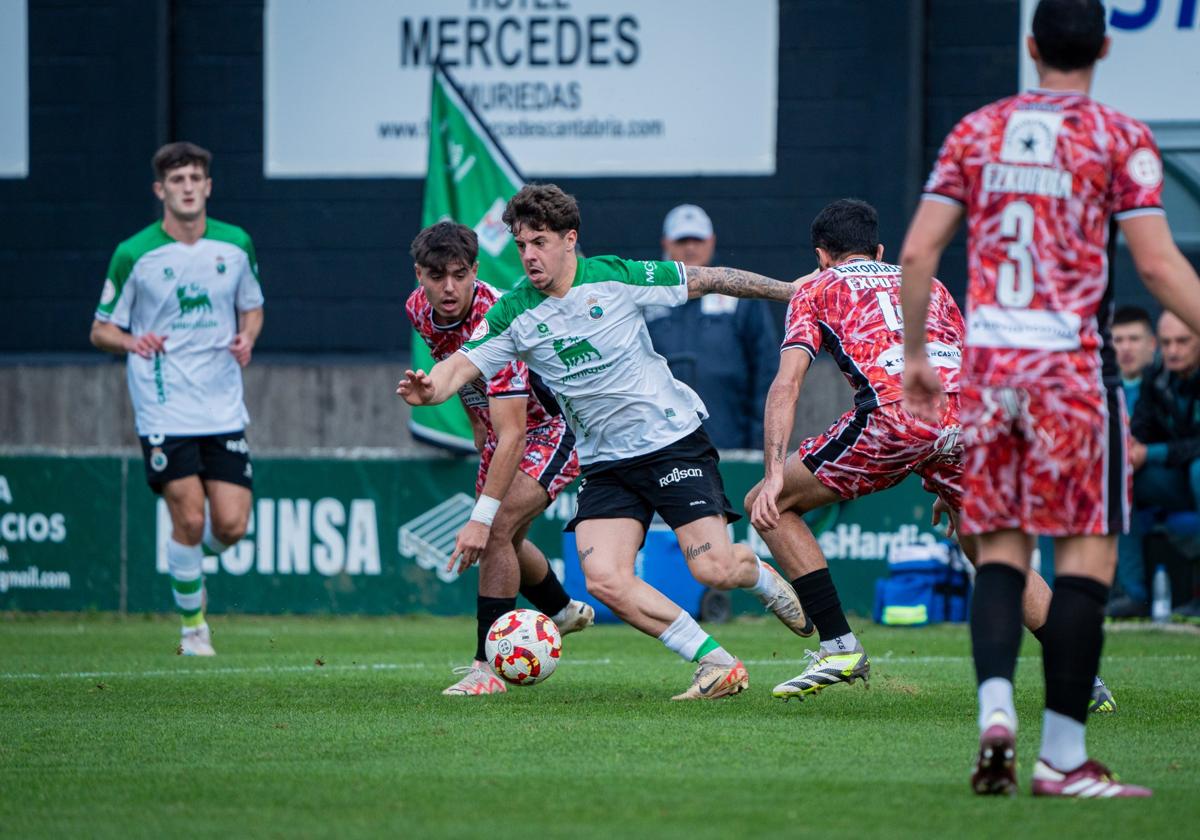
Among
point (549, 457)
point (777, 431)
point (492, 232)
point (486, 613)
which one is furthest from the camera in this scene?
point (492, 232)

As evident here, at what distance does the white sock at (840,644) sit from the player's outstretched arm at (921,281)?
2.39 meters

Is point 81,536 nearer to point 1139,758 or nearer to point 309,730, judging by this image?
point 309,730

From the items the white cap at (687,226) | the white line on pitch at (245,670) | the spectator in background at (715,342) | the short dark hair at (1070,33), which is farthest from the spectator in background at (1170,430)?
the short dark hair at (1070,33)

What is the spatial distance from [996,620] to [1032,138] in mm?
1238

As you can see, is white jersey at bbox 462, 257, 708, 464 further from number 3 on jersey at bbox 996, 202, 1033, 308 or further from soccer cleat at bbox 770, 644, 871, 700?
number 3 on jersey at bbox 996, 202, 1033, 308

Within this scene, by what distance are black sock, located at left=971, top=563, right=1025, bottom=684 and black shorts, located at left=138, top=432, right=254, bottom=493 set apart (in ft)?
20.2

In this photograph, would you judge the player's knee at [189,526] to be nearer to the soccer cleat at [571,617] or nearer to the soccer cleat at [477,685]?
the soccer cleat at [571,617]

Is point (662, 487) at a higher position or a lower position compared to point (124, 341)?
lower

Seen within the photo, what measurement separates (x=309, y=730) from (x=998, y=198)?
3.04 m

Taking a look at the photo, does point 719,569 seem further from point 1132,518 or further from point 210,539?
point 1132,518

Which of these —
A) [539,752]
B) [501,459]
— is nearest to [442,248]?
[501,459]

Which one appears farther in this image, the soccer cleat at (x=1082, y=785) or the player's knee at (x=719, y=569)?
the player's knee at (x=719, y=569)

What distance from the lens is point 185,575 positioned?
→ 993 cm

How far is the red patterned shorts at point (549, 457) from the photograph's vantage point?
8008mm
